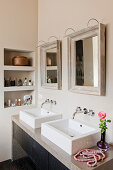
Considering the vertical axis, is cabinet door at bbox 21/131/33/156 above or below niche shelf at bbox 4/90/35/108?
below

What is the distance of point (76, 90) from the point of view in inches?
70.3

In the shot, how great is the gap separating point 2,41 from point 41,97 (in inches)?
46.6

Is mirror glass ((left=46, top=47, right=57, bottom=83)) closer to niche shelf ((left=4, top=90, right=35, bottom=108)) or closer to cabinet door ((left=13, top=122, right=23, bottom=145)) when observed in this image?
niche shelf ((left=4, top=90, right=35, bottom=108))

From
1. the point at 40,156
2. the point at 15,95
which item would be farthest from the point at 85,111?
the point at 15,95

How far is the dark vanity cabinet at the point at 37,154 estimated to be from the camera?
130 centimetres

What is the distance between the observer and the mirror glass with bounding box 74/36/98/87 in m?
1.55

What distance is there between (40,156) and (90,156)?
0.58 meters

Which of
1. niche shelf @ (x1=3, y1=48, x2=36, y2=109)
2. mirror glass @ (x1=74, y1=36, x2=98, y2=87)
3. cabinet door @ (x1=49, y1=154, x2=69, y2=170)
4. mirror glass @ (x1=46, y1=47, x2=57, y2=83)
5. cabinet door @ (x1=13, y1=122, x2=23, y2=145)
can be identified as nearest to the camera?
cabinet door @ (x1=49, y1=154, x2=69, y2=170)

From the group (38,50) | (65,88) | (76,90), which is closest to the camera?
(76,90)

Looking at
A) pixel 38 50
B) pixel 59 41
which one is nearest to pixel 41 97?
pixel 38 50

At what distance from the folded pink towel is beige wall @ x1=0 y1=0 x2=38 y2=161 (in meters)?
1.67

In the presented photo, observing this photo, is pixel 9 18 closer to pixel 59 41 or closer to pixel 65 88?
pixel 59 41

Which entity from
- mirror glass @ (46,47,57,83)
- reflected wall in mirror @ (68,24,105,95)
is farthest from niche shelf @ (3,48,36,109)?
reflected wall in mirror @ (68,24,105,95)

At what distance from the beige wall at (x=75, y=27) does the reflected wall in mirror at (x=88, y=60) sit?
2.8 inches
